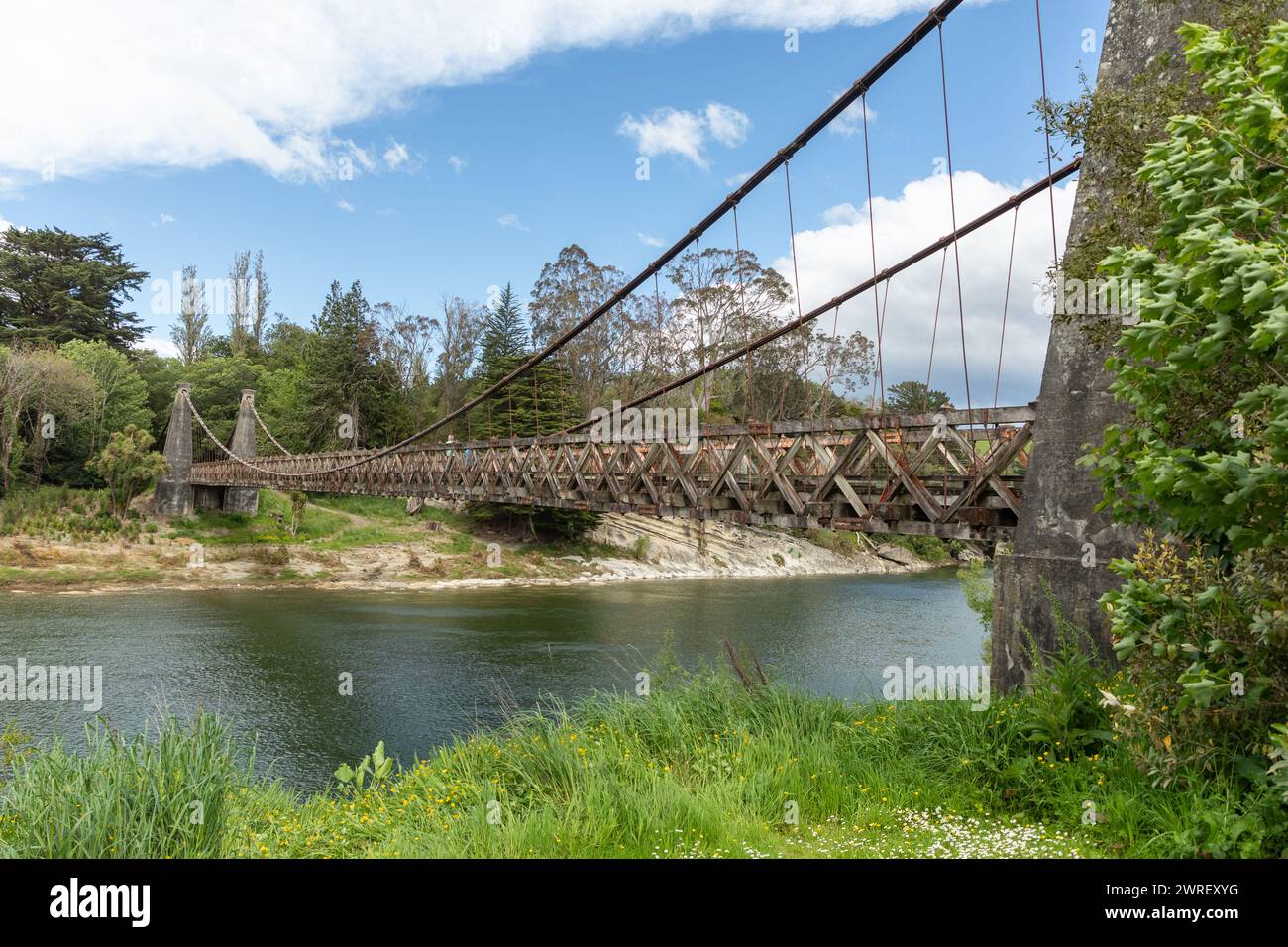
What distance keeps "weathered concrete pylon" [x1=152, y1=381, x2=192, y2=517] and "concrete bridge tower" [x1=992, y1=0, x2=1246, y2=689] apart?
32504 mm

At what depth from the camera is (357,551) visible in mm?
29453

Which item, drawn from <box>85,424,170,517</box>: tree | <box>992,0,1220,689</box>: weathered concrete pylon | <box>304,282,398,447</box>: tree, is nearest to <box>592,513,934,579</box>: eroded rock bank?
<box>304,282,398,447</box>: tree

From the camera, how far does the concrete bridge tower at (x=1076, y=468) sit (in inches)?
219

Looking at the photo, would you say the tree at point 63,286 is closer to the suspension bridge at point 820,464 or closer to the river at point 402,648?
the river at point 402,648

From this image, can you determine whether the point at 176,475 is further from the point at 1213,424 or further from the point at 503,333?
the point at 1213,424

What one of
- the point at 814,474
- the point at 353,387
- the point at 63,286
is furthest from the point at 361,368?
the point at 814,474

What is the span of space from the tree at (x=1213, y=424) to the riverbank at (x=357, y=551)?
79.5ft

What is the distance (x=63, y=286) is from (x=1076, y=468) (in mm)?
46965

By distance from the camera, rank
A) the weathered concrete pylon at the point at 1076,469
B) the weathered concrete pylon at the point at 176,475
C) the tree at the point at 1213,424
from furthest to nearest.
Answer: the weathered concrete pylon at the point at 176,475
the weathered concrete pylon at the point at 1076,469
the tree at the point at 1213,424

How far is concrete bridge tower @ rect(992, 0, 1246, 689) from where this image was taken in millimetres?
5562

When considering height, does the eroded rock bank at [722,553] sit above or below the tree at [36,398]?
below

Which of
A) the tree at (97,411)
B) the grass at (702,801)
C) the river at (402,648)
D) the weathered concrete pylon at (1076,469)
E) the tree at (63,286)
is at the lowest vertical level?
the river at (402,648)

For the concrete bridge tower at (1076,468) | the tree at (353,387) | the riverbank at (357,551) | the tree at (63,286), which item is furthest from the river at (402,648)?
the tree at (63,286)
